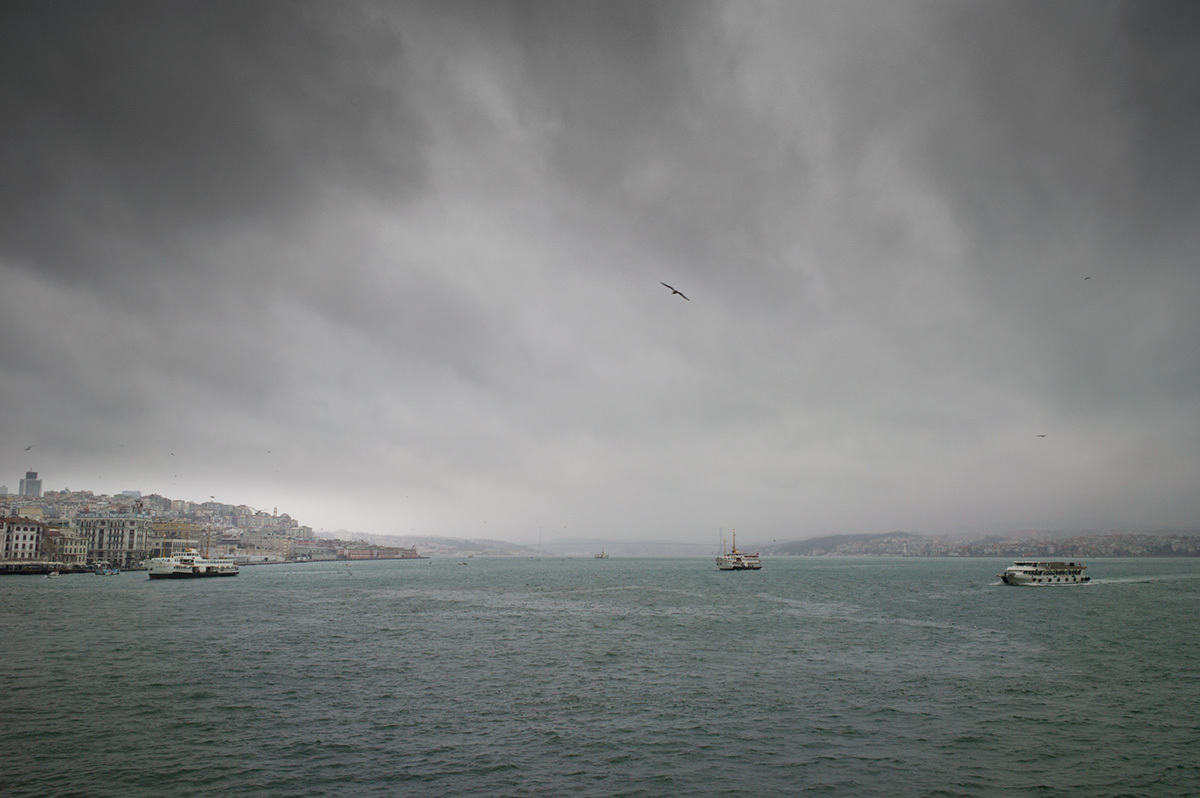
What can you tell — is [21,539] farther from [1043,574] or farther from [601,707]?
[1043,574]

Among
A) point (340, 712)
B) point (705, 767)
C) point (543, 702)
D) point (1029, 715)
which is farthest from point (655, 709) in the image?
point (1029, 715)

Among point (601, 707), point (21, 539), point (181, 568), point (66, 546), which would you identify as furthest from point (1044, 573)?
point (21, 539)

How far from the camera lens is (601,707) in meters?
31.1

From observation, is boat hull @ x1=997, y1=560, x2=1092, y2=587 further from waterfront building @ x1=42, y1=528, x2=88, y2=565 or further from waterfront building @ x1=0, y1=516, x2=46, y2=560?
waterfront building @ x1=0, y1=516, x2=46, y2=560

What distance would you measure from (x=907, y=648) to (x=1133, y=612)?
43.6 metres

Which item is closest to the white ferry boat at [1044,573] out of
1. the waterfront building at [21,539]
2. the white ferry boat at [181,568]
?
the white ferry boat at [181,568]

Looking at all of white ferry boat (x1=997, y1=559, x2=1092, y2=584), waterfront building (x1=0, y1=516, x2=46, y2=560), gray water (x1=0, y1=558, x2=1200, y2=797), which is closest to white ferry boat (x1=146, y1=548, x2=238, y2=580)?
waterfront building (x1=0, y1=516, x2=46, y2=560)

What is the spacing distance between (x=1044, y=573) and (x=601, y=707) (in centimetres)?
10665

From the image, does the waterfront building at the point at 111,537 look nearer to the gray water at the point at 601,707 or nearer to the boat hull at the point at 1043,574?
the gray water at the point at 601,707

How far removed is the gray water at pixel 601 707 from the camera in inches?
874

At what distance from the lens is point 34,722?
1100 inches

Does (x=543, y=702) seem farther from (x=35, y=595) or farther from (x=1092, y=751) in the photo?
(x=35, y=595)

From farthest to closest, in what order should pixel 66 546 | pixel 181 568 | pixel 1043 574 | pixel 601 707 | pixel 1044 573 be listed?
pixel 66 546
pixel 181 568
pixel 1044 573
pixel 1043 574
pixel 601 707

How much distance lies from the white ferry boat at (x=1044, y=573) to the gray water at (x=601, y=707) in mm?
50496
